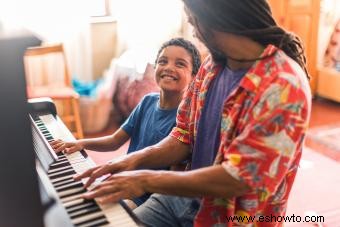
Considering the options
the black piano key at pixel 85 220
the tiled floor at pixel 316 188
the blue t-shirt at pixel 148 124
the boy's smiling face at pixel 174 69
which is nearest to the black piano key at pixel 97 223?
the black piano key at pixel 85 220

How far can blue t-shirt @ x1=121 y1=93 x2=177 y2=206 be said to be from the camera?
1698mm

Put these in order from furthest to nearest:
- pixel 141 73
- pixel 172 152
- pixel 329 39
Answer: pixel 329 39 < pixel 141 73 < pixel 172 152

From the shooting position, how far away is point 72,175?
1.28 m

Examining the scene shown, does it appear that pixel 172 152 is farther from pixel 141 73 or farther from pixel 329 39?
pixel 329 39

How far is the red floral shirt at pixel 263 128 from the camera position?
1001mm

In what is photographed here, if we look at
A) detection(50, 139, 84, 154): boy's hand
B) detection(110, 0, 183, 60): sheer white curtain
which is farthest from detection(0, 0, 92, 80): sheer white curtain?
detection(50, 139, 84, 154): boy's hand

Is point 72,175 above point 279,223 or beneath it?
above

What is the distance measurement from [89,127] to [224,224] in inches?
103

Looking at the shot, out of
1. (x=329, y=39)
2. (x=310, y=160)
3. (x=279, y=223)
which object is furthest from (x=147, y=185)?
(x=329, y=39)

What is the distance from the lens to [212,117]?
1257 millimetres

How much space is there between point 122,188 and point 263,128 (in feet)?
1.27

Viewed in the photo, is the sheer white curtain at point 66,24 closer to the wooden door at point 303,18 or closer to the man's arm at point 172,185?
the wooden door at point 303,18

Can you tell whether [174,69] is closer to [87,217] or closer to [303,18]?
[87,217]

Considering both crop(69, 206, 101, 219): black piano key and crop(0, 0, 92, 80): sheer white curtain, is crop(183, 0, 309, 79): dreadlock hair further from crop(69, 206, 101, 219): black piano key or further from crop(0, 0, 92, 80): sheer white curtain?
crop(0, 0, 92, 80): sheer white curtain
